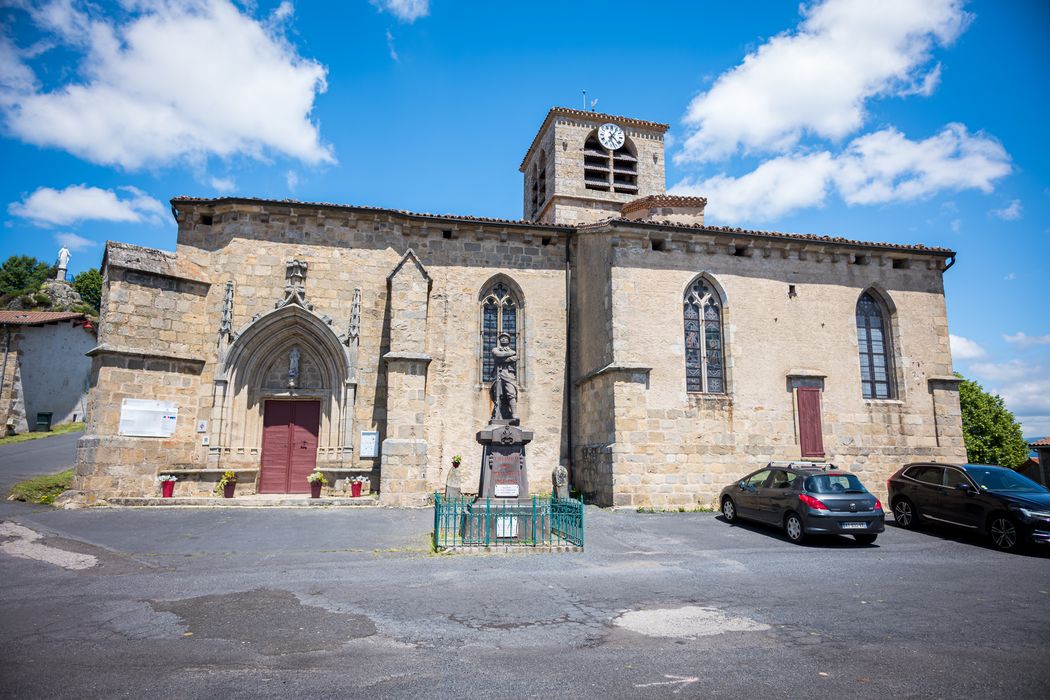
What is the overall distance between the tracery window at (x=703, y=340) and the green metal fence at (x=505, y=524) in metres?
6.97

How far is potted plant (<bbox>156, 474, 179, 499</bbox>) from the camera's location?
13.1 m

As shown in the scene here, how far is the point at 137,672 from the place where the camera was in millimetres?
4258

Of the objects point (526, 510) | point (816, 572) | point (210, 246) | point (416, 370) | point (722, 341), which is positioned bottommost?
point (816, 572)

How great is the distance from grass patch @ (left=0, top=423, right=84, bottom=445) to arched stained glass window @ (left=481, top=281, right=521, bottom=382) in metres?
20.2

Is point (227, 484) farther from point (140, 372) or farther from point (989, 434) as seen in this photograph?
point (989, 434)

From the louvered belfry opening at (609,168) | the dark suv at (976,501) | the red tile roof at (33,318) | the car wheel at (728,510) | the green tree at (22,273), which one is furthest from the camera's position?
the green tree at (22,273)

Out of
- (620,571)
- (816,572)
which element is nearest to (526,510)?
(620,571)

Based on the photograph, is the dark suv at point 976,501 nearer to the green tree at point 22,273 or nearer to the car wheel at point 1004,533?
the car wheel at point 1004,533

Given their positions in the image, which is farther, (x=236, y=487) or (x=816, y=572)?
(x=236, y=487)

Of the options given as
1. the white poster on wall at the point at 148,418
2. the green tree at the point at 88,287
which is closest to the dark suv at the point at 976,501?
the white poster on wall at the point at 148,418

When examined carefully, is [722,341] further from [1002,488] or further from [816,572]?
[816,572]

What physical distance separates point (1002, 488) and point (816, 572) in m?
5.29

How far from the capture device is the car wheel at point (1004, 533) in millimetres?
9750

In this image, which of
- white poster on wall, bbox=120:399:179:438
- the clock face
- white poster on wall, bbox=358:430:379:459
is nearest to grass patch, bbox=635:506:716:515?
white poster on wall, bbox=358:430:379:459
